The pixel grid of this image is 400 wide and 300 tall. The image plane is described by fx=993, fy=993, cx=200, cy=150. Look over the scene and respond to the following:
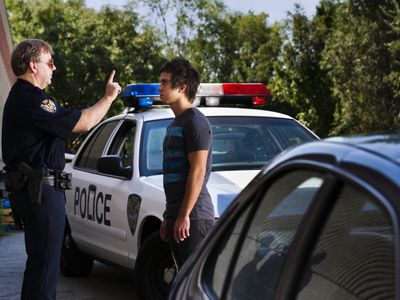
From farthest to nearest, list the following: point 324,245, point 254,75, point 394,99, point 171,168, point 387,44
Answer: point 254,75 < point 394,99 < point 387,44 < point 171,168 < point 324,245

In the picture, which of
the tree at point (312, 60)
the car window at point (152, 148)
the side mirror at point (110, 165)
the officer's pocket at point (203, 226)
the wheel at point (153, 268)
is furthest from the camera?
the tree at point (312, 60)

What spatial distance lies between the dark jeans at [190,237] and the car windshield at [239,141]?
5.81ft

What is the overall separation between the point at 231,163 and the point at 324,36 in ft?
162

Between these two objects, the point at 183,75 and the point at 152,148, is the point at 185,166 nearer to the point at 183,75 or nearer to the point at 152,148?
the point at 183,75

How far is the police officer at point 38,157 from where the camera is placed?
5.63 m

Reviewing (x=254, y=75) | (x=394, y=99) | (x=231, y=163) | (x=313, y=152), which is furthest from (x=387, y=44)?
(x=313, y=152)

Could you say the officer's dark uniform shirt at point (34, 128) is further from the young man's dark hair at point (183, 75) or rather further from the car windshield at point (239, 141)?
the car windshield at point (239, 141)

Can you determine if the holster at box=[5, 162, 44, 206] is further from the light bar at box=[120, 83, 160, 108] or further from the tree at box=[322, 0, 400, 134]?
the tree at box=[322, 0, 400, 134]

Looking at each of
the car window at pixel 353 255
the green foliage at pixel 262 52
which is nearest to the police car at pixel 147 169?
the car window at pixel 353 255

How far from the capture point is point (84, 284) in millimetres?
9156

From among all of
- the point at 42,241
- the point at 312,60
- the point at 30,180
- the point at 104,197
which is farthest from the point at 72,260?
the point at 312,60

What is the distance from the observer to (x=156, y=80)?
52938 mm

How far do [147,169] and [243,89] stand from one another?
4.86ft

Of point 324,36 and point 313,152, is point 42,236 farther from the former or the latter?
point 324,36
